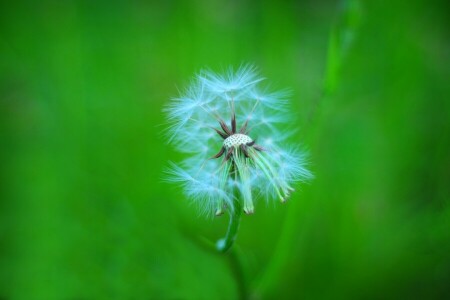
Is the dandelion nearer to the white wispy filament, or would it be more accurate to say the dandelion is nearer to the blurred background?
the white wispy filament

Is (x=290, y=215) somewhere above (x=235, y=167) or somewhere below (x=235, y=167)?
above

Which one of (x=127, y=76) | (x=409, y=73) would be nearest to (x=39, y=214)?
(x=127, y=76)

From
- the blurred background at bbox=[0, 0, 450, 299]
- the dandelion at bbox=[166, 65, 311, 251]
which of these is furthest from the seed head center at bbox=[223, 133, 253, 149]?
the blurred background at bbox=[0, 0, 450, 299]

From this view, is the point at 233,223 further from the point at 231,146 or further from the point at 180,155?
the point at 180,155

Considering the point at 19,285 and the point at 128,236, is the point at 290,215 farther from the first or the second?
the point at 19,285

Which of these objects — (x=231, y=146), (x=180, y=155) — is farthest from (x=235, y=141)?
(x=180, y=155)

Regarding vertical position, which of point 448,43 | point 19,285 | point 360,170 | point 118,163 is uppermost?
point 448,43

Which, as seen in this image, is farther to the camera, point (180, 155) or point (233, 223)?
point (180, 155)
